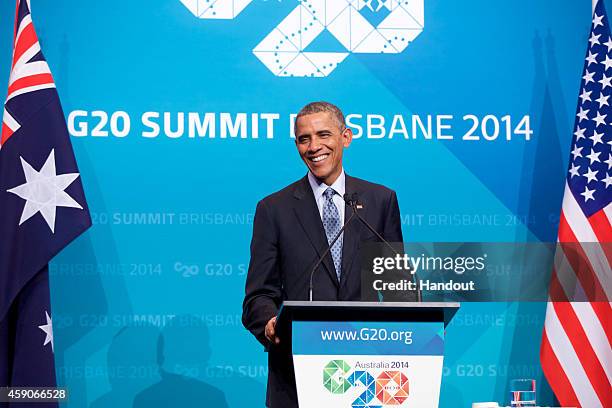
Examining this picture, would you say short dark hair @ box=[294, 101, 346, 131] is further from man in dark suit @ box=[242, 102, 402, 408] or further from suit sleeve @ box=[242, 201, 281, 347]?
suit sleeve @ box=[242, 201, 281, 347]

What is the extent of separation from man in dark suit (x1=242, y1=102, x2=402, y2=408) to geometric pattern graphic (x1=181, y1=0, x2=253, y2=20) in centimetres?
163

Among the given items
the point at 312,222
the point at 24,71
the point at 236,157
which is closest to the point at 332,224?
the point at 312,222

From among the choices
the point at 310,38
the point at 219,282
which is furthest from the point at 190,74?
the point at 219,282

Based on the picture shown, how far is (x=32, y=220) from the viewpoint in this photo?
4.33m

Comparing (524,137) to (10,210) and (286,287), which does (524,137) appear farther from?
(10,210)

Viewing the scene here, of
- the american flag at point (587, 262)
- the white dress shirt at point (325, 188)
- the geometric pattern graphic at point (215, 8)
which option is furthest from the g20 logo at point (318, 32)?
the white dress shirt at point (325, 188)

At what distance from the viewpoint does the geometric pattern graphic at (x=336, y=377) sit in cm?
263

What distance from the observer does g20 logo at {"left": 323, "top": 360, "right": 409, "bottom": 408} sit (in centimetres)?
263

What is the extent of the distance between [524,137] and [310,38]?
56.7 inches

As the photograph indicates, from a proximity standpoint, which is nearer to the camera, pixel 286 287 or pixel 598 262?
pixel 286 287

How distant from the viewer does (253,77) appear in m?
5.05

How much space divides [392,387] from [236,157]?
8.50 feet

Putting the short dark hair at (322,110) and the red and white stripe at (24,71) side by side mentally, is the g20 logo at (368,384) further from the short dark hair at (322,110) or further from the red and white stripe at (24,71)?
the red and white stripe at (24,71)

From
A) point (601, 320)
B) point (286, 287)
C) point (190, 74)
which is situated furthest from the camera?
point (190, 74)
